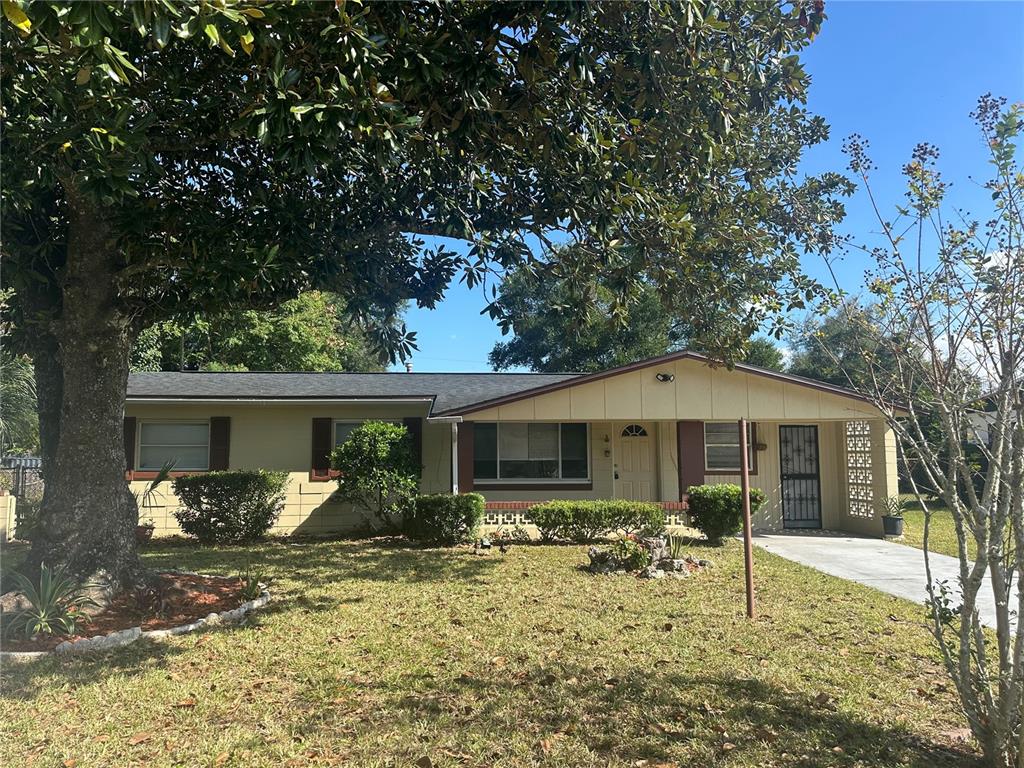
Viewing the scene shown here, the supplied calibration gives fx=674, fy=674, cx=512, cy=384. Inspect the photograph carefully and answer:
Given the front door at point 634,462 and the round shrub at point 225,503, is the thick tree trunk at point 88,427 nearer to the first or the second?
the round shrub at point 225,503

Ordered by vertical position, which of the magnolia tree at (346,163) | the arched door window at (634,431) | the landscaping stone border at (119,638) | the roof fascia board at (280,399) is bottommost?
the landscaping stone border at (119,638)

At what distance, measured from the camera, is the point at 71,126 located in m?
4.69

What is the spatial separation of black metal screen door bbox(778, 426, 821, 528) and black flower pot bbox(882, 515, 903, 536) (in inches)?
75.5

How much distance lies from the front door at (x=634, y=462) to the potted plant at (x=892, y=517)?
4568 mm

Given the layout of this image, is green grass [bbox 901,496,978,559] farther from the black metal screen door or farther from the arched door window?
the arched door window

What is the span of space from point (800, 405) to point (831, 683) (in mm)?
9002

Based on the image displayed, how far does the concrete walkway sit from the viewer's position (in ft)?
26.9

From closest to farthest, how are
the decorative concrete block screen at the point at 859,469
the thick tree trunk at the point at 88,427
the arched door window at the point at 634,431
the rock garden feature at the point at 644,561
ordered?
1. the thick tree trunk at the point at 88,427
2. the rock garden feature at the point at 644,561
3. the decorative concrete block screen at the point at 859,469
4. the arched door window at the point at 634,431

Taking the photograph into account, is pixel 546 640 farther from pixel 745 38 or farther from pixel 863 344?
pixel 745 38

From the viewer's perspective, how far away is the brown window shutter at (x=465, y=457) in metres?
13.5

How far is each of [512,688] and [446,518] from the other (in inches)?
286

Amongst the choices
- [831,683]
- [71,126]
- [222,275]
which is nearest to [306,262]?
[222,275]

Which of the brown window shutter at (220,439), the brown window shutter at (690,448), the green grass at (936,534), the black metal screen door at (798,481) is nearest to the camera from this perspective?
the green grass at (936,534)

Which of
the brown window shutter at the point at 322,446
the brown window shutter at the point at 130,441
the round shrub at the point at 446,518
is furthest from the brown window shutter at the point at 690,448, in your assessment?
the brown window shutter at the point at 130,441
